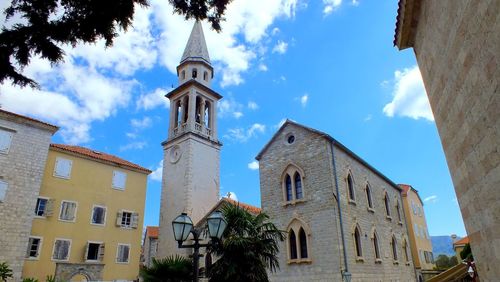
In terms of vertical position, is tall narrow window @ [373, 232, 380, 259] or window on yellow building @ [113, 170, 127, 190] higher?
window on yellow building @ [113, 170, 127, 190]

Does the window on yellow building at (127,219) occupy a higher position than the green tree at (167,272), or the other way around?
the window on yellow building at (127,219)

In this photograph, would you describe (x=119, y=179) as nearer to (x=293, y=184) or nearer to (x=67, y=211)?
(x=67, y=211)

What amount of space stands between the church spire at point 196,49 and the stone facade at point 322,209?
17.4m

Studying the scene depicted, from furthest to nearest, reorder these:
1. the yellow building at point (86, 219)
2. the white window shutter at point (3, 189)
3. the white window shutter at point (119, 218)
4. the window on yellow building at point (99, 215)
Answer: the white window shutter at point (119, 218) → the window on yellow building at point (99, 215) → the yellow building at point (86, 219) → the white window shutter at point (3, 189)

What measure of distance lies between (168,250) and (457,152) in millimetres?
24899

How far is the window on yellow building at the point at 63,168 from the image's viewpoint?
77.5 ft

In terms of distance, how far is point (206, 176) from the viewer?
30625 mm

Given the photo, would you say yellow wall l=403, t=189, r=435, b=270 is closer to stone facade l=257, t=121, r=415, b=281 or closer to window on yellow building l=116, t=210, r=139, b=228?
stone facade l=257, t=121, r=415, b=281

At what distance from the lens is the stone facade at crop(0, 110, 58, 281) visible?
19234 millimetres

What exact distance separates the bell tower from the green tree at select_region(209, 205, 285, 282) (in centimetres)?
1620

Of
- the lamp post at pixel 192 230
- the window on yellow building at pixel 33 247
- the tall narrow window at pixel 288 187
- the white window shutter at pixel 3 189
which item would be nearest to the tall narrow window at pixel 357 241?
the tall narrow window at pixel 288 187

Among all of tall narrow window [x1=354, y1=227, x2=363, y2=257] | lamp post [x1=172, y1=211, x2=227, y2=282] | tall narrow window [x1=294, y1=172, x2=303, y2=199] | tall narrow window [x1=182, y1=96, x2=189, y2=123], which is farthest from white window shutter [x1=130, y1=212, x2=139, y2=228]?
lamp post [x1=172, y1=211, x2=227, y2=282]

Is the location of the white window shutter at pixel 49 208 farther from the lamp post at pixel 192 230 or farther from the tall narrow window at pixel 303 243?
the lamp post at pixel 192 230

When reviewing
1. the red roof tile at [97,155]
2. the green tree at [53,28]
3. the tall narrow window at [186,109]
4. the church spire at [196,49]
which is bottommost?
the green tree at [53,28]
